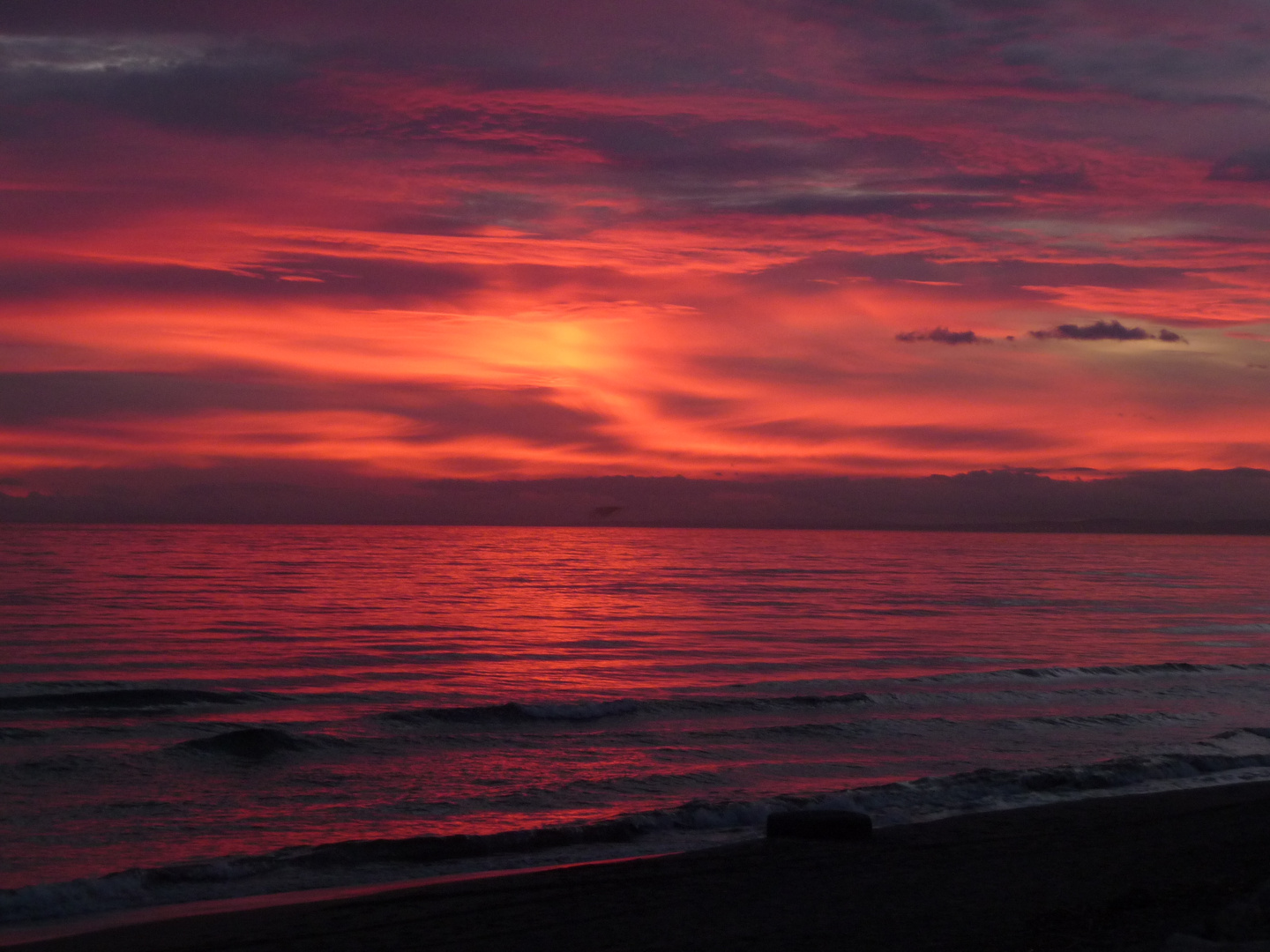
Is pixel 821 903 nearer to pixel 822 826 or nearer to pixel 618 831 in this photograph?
pixel 822 826

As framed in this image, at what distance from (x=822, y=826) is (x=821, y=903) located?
2614 mm

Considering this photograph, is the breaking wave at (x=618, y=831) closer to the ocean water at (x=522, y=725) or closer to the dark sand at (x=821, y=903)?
the ocean water at (x=522, y=725)

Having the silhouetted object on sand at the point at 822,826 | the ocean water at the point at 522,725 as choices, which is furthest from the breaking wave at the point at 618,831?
the silhouetted object on sand at the point at 822,826

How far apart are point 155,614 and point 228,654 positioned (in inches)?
440

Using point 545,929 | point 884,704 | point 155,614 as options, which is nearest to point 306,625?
point 155,614

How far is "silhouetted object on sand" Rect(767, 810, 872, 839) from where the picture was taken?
1264 cm

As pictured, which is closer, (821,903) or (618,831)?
(821,903)

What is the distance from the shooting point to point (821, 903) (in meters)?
10.1

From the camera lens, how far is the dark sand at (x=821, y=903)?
352 inches

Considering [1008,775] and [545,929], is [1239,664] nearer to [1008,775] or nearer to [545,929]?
[1008,775]

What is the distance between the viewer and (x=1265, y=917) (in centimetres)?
836

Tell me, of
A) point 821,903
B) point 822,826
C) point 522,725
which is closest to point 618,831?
point 822,826

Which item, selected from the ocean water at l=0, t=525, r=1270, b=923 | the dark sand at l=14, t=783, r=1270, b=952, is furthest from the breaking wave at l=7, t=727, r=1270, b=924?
the dark sand at l=14, t=783, r=1270, b=952

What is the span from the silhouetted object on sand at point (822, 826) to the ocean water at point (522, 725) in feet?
2.27
